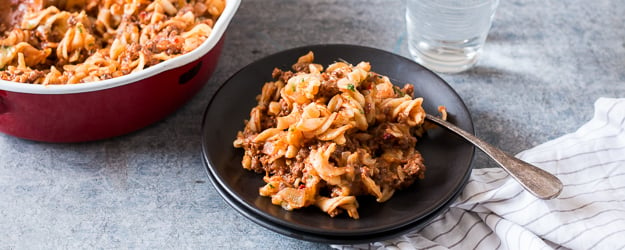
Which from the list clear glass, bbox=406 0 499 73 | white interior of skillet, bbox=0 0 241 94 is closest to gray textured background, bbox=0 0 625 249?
clear glass, bbox=406 0 499 73

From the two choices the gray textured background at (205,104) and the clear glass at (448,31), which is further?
the clear glass at (448,31)

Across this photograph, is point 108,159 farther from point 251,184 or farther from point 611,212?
point 611,212

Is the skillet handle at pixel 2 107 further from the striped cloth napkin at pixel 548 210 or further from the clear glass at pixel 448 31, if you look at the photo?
the clear glass at pixel 448 31

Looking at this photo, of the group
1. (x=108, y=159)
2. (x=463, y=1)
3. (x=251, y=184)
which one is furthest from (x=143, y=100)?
(x=463, y=1)

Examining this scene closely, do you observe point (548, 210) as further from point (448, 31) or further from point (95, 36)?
point (95, 36)

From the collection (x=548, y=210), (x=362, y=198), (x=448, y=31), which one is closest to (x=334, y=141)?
(x=362, y=198)

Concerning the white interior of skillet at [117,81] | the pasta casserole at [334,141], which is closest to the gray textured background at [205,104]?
the pasta casserole at [334,141]
